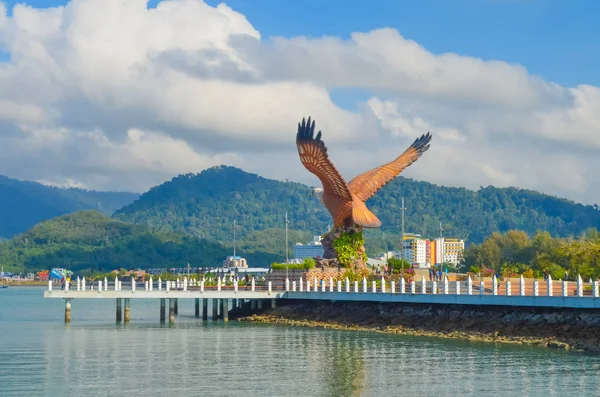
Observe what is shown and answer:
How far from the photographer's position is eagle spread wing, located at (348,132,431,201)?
266 ft

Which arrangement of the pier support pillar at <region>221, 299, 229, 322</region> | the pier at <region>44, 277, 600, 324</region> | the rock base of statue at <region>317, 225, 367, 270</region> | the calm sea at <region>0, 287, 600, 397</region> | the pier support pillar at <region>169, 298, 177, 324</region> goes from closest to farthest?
the calm sea at <region>0, 287, 600, 397</region> < the pier at <region>44, 277, 600, 324</region> < the pier support pillar at <region>169, 298, 177, 324</region> < the pier support pillar at <region>221, 299, 229, 322</region> < the rock base of statue at <region>317, 225, 367, 270</region>

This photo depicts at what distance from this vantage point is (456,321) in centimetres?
5909

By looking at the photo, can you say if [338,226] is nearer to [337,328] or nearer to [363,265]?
[363,265]

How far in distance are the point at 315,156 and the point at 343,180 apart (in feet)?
16.6

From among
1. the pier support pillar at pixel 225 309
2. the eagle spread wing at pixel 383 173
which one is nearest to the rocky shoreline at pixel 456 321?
the pier support pillar at pixel 225 309

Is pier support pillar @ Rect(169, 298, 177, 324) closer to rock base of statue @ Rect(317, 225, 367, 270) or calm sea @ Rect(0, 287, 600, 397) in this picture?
calm sea @ Rect(0, 287, 600, 397)

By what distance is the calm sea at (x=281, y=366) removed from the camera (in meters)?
38.9

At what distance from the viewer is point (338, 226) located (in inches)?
3196

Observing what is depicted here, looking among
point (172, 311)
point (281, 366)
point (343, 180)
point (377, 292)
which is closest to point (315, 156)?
point (343, 180)

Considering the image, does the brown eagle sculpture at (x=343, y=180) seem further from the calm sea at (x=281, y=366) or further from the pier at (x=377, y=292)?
the calm sea at (x=281, y=366)

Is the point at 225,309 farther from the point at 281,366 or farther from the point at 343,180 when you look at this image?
the point at 281,366

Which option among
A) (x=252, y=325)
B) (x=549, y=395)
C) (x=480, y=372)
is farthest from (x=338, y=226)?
(x=549, y=395)

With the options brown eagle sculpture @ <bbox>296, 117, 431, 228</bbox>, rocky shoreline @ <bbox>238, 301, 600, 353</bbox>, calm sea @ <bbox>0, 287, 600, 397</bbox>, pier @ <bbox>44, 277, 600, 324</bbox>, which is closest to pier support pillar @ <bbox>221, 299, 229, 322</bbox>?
pier @ <bbox>44, 277, 600, 324</bbox>

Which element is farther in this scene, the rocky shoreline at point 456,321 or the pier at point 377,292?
the pier at point 377,292
